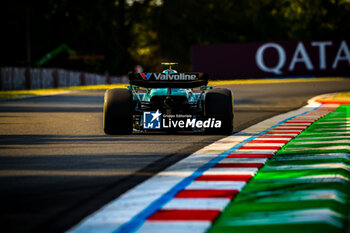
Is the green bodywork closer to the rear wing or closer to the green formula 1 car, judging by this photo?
the green formula 1 car

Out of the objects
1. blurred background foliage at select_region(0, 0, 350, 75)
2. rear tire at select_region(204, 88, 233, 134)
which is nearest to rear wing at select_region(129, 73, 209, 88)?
rear tire at select_region(204, 88, 233, 134)

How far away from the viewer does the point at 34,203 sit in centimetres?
627

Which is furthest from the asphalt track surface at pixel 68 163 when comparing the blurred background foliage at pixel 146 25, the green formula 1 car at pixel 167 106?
the blurred background foliage at pixel 146 25

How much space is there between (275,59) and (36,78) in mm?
14976

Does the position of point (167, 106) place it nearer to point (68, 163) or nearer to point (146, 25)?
point (68, 163)

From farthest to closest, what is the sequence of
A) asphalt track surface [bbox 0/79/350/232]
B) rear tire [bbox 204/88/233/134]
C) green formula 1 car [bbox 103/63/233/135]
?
1. rear tire [bbox 204/88/233/134]
2. green formula 1 car [bbox 103/63/233/135]
3. asphalt track surface [bbox 0/79/350/232]

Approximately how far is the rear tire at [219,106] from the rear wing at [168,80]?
0.94 feet

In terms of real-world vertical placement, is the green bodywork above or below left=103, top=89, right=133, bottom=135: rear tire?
above

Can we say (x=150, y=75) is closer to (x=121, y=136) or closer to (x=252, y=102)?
(x=121, y=136)

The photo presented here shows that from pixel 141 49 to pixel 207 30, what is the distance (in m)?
13.1

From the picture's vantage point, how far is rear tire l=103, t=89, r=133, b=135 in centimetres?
1205

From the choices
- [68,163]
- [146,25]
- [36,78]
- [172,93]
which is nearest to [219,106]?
[172,93]

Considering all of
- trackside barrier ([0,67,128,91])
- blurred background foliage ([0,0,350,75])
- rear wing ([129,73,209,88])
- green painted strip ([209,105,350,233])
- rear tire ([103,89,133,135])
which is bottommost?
trackside barrier ([0,67,128,91])

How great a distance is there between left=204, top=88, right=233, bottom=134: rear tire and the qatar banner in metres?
30.4
